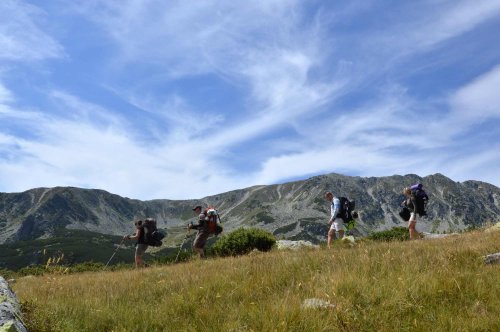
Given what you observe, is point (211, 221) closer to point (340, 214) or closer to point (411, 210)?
point (340, 214)

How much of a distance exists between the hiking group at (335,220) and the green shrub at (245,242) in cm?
452

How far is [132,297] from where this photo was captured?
588 cm

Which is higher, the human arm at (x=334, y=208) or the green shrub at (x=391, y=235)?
the human arm at (x=334, y=208)

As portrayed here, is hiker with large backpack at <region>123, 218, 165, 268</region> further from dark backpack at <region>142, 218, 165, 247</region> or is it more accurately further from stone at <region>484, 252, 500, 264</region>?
stone at <region>484, 252, 500, 264</region>

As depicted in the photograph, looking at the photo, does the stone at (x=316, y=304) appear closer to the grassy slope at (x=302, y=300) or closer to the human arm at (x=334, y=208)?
the grassy slope at (x=302, y=300)

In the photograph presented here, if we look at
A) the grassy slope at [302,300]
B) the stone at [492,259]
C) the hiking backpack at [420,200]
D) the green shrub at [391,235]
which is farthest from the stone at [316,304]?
the green shrub at [391,235]

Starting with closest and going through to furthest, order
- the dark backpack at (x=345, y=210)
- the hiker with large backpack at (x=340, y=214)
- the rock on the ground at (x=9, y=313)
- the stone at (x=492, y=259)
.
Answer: the rock on the ground at (x=9, y=313), the stone at (x=492, y=259), the hiker with large backpack at (x=340, y=214), the dark backpack at (x=345, y=210)

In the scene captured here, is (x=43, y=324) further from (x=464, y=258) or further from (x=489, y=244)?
(x=489, y=244)

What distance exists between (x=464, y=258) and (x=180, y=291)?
457 centimetres

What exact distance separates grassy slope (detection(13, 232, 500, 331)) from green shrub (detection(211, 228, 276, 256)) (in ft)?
42.6

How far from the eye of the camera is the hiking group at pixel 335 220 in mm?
13086

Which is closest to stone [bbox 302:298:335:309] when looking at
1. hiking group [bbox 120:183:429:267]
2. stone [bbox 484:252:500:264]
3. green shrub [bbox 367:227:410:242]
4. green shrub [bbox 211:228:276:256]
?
stone [bbox 484:252:500:264]

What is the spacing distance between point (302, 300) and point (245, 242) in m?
14.9

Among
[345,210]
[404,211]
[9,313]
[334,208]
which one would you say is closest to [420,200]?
[404,211]
